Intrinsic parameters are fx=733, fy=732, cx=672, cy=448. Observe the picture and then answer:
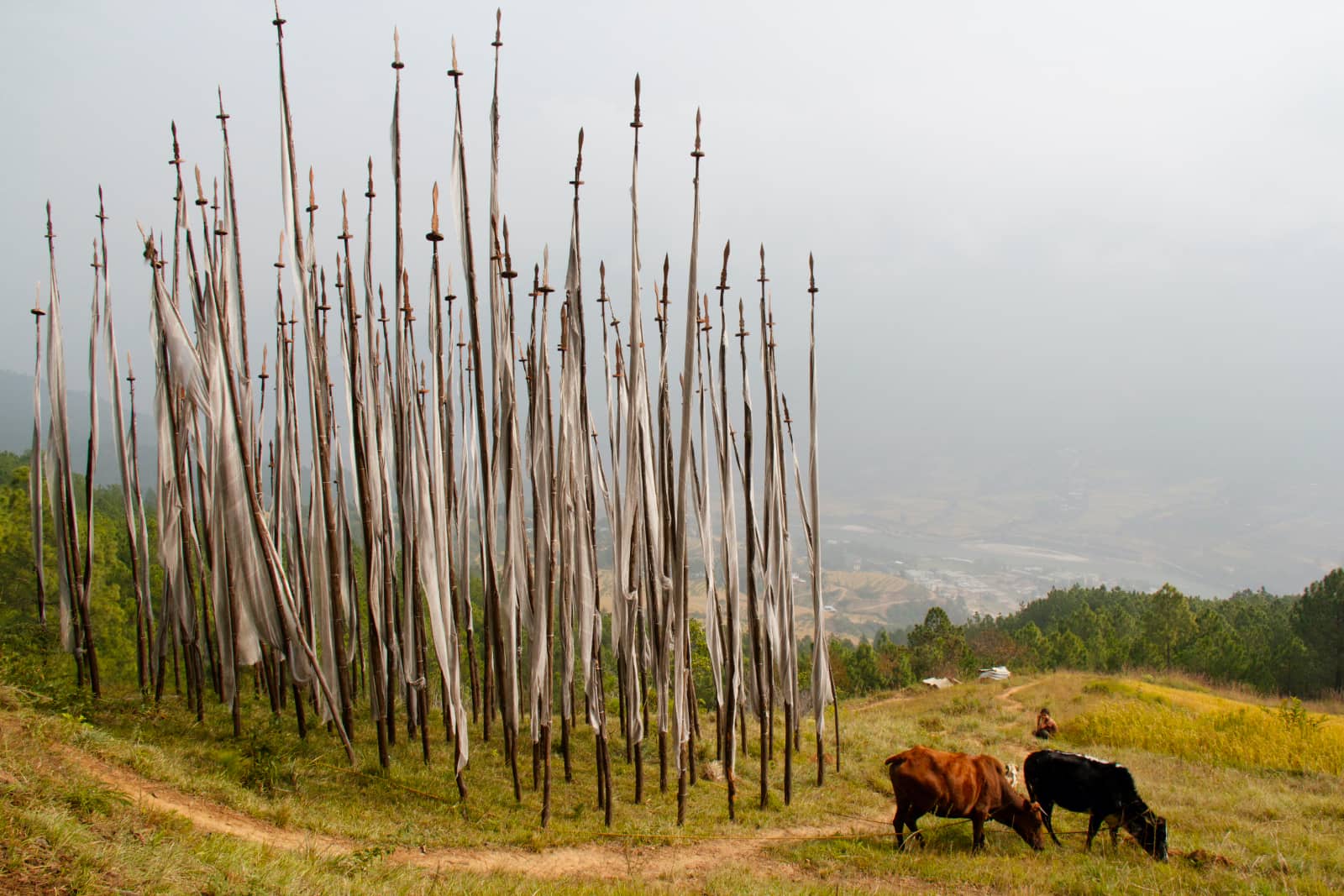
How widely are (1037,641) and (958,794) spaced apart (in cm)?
2636

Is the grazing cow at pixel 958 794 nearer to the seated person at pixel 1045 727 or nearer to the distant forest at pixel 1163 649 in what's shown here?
the seated person at pixel 1045 727

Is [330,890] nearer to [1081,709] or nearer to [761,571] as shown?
[761,571]

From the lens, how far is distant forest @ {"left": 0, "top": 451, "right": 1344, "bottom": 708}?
19.1 metres

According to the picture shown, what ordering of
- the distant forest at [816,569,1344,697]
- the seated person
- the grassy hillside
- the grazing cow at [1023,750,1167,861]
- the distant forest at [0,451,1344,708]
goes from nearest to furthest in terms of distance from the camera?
the grassy hillside → the grazing cow at [1023,750,1167,861] → the seated person → the distant forest at [0,451,1344,708] → the distant forest at [816,569,1344,697]

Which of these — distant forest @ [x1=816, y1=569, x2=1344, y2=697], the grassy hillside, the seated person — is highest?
the grassy hillside

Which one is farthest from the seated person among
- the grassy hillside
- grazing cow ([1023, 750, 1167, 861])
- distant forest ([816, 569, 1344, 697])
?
distant forest ([816, 569, 1344, 697])

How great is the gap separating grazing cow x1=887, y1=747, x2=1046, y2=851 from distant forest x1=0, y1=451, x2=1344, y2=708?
13515 millimetres

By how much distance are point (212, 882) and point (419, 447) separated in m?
5.10

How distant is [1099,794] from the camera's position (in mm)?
7953

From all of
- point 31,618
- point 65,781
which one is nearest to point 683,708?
point 65,781

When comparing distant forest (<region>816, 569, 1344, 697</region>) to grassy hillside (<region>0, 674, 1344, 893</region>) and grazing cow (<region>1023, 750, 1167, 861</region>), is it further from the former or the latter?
grazing cow (<region>1023, 750, 1167, 861</region>)

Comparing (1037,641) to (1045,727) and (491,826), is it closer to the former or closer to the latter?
(1045,727)

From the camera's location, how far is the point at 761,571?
1019 cm

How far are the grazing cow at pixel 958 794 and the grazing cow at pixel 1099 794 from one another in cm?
31
